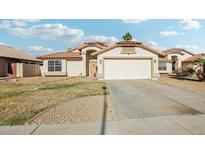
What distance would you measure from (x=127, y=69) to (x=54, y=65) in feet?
34.3

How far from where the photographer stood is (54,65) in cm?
2742

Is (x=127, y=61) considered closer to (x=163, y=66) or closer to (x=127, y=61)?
(x=127, y=61)

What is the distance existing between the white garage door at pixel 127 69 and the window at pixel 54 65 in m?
8.35

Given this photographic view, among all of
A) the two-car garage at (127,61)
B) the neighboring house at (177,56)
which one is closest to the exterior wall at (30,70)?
the two-car garage at (127,61)

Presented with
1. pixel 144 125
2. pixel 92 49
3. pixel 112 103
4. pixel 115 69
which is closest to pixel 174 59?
pixel 92 49

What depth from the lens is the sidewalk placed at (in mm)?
5332

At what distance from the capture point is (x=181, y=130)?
5.41 metres

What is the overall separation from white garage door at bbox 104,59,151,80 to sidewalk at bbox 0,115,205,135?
1515 cm

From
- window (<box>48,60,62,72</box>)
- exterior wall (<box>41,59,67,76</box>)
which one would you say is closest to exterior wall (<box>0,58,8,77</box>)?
exterior wall (<box>41,59,67,76</box>)

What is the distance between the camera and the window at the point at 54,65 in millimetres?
27312
